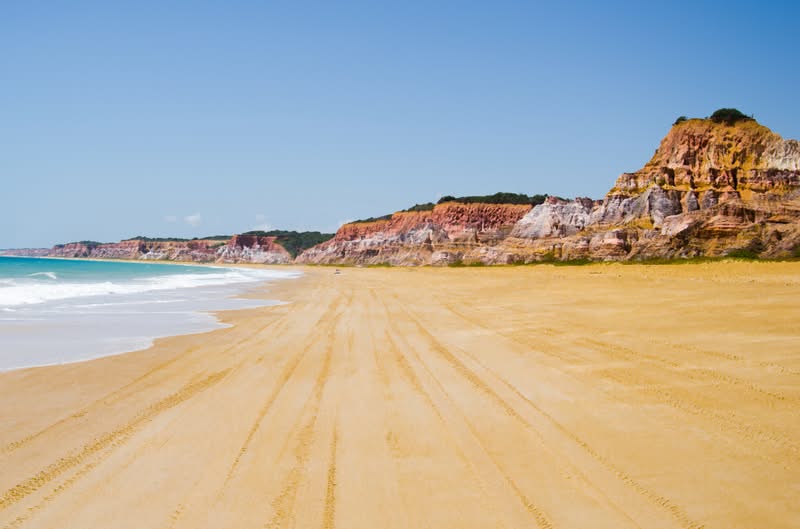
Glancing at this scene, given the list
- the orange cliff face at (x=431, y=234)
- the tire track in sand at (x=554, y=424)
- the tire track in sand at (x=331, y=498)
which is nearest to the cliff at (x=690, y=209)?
the orange cliff face at (x=431, y=234)

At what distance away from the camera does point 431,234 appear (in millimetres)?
101188

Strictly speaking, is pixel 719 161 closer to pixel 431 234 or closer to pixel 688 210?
pixel 688 210

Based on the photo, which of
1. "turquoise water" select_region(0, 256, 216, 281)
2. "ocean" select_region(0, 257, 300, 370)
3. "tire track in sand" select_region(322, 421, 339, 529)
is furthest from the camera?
"turquoise water" select_region(0, 256, 216, 281)

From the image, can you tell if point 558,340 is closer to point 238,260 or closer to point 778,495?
point 778,495

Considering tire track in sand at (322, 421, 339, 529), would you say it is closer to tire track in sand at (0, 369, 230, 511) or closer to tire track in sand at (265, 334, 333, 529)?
tire track in sand at (265, 334, 333, 529)

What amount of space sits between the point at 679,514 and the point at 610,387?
352 centimetres

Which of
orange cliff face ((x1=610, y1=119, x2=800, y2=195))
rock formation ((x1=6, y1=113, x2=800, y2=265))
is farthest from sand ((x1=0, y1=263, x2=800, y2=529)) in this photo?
orange cliff face ((x1=610, y1=119, x2=800, y2=195))

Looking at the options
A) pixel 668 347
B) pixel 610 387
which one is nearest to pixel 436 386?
pixel 610 387

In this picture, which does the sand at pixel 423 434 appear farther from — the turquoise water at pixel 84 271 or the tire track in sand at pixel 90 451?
the turquoise water at pixel 84 271

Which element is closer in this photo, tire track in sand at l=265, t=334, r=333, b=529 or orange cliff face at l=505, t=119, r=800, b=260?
tire track in sand at l=265, t=334, r=333, b=529

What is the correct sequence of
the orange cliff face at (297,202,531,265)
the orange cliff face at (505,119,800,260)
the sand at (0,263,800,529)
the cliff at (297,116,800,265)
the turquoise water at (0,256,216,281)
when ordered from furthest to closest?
1. the orange cliff face at (297,202,531,265)
2. the turquoise water at (0,256,216,281)
3. the cliff at (297,116,800,265)
4. the orange cliff face at (505,119,800,260)
5. the sand at (0,263,800,529)

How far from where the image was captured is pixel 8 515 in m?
3.83

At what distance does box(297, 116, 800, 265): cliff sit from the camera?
43000mm

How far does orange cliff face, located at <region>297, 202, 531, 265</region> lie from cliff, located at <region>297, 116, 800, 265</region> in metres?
13.0
